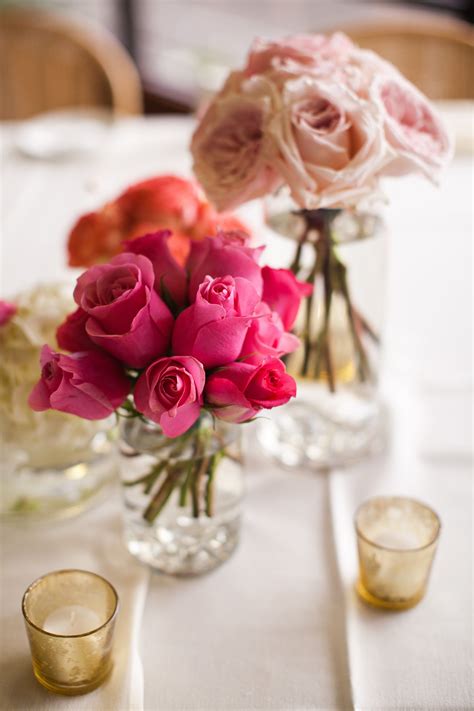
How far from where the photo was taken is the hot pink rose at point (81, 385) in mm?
618

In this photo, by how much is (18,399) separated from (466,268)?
2.43 ft

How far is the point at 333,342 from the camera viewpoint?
889 mm

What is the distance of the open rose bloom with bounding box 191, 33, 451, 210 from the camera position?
70cm

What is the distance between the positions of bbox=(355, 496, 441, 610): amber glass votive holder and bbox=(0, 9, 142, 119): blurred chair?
1.41m

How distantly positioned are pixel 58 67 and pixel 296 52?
1380 mm

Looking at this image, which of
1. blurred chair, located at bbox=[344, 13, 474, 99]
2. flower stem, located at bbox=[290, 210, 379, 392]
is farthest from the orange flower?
blurred chair, located at bbox=[344, 13, 474, 99]

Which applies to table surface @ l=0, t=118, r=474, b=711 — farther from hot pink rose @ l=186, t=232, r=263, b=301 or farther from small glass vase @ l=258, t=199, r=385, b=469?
hot pink rose @ l=186, t=232, r=263, b=301

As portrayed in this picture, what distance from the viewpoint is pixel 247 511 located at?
2.80 ft

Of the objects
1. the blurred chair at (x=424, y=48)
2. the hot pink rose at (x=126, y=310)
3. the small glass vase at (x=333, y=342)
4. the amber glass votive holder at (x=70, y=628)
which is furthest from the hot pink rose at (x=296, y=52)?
the blurred chair at (x=424, y=48)

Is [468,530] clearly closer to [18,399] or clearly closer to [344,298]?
[344,298]

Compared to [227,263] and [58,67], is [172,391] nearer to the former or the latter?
[227,263]

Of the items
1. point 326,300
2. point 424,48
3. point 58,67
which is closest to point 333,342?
point 326,300

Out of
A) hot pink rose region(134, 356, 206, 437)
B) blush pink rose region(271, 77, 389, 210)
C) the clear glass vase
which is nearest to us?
hot pink rose region(134, 356, 206, 437)

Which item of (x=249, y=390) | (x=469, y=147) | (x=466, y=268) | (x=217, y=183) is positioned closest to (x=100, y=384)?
(x=249, y=390)
